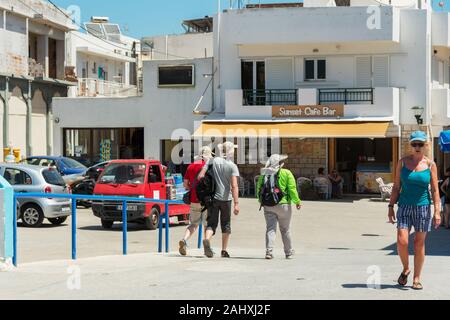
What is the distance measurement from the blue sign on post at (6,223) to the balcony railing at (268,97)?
2367 cm

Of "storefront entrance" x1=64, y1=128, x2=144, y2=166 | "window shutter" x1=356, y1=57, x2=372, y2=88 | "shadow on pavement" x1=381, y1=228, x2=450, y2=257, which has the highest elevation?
"window shutter" x1=356, y1=57, x2=372, y2=88

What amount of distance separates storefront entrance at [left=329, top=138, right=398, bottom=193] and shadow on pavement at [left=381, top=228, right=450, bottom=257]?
11.9 meters

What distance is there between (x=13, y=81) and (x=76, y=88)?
6409mm

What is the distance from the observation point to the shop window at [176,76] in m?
36.5

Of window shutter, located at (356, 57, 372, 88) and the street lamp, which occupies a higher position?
window shutter, located at (356, 57, 372, 88)

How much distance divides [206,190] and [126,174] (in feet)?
29.1

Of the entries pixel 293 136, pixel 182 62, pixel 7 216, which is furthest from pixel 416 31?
pixel 7 216

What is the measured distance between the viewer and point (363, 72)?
1346 inches

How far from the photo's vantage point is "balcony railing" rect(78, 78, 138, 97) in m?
44.6

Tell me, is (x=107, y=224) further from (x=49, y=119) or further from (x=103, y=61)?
(x=103, y=61)

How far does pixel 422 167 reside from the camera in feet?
31.2

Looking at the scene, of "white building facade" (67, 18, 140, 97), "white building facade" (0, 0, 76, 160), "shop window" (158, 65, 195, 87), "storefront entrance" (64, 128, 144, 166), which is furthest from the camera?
"white building facade" (67, 18, 140, 97)

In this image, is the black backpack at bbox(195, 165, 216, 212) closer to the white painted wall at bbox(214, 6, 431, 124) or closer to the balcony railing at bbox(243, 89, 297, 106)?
the white painted wall at bbox(214, 6, 431, 124)

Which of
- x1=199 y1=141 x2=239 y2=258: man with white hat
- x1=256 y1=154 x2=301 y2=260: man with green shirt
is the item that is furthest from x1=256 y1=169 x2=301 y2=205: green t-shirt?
x1=199 y1=141 x2=239 y2=258: man with white hat
